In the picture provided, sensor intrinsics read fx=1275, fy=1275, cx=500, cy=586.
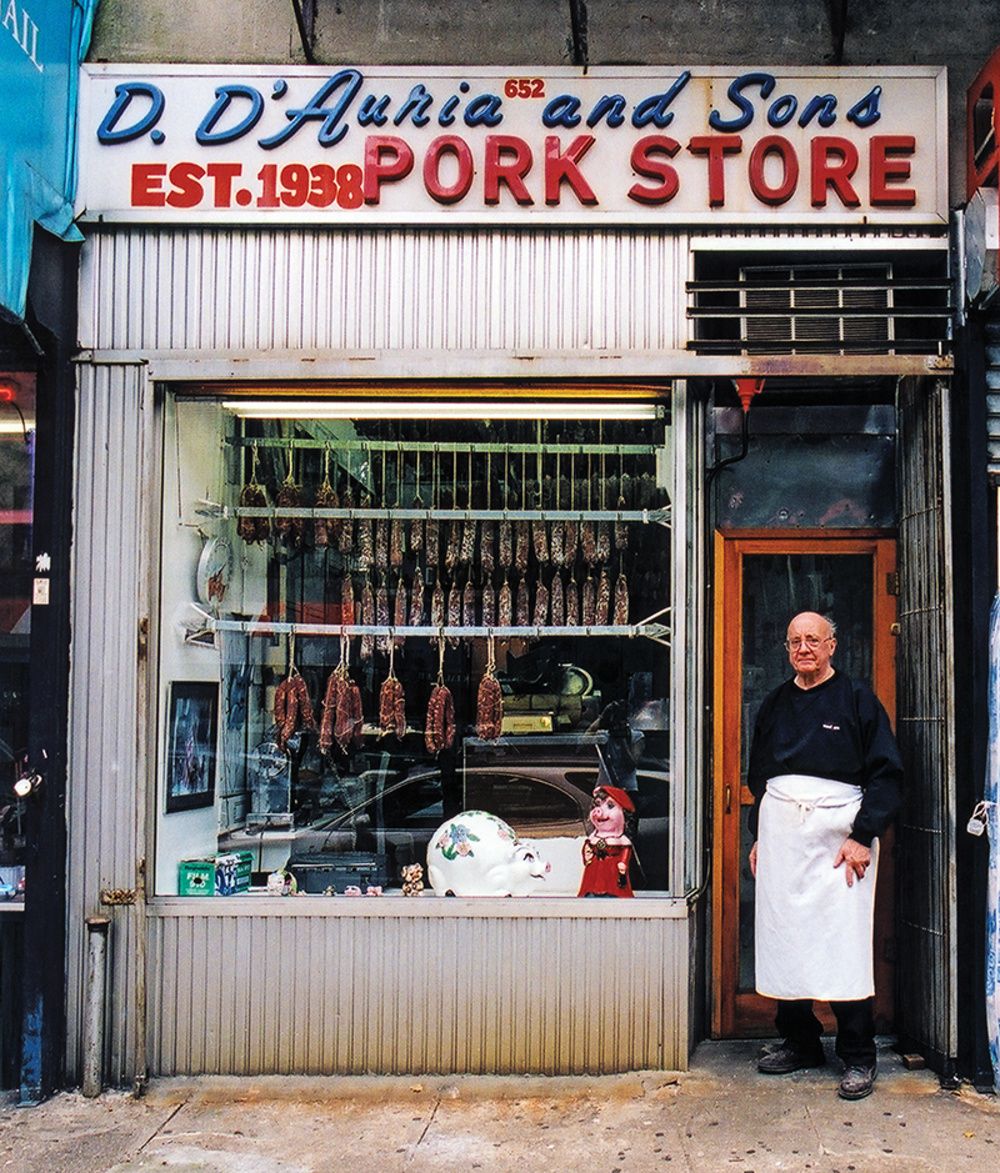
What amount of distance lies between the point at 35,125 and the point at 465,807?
3535mm

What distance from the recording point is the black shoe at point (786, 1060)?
5578 mm

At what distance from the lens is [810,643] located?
5.53m

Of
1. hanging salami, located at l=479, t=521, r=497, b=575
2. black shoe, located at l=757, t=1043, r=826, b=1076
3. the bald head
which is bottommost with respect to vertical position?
black shoe, located at l=757, t=1043, r=826, b=1076

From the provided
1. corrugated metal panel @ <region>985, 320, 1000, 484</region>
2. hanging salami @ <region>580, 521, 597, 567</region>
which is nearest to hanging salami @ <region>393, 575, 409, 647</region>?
hanging salami @ <region>580, 521, 597, 567</region>

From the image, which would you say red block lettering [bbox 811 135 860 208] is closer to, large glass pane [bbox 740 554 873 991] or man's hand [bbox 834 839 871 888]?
large glass pane [bbox 740 554 873 991]

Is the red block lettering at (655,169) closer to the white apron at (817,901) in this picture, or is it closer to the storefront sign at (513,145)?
the storefront sign at (513,145)

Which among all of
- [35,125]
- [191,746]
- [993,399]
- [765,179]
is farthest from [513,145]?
[191,746]

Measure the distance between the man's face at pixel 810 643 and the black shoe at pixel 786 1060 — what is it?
1.68 metres

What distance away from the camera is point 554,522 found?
619 centimetres

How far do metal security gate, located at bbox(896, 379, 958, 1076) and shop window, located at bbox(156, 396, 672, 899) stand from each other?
3.86 ft

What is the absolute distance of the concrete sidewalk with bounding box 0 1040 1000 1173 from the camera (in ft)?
15.5

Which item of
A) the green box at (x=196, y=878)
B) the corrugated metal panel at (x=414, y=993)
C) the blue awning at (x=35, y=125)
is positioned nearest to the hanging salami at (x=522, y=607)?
the corrugated metal panel at (x=414, y=993)

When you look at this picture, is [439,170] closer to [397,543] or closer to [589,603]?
[397,543]

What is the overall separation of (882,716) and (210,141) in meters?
3.90
